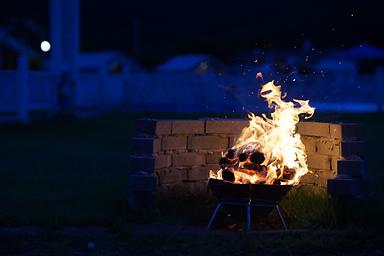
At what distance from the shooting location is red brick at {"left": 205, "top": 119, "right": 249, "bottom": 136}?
841cm

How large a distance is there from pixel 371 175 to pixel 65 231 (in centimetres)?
562

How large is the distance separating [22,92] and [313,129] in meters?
13.4

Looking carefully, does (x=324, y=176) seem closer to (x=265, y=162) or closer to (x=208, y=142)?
(x=265, y=162)

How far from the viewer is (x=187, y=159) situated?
8.40 meters

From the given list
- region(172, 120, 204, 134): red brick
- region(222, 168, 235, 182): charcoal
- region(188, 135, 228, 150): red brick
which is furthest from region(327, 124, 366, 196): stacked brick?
region(172, 120, 204, 134): red brick

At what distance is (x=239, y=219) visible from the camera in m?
7.42

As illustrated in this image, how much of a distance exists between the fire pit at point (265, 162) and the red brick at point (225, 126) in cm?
39

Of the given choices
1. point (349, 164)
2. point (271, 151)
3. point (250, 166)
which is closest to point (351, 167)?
point (349, 164)

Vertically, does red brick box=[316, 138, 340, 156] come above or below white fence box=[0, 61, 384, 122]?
below

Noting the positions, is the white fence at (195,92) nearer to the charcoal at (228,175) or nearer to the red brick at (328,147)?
the red brick at (328,147)

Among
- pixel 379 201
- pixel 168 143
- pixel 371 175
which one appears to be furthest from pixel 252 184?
pixel 371 175

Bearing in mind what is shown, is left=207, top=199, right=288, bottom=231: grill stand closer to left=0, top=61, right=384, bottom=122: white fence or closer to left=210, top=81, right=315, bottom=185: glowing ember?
left=210, top=81, right=315, bottom=185: glowing ember

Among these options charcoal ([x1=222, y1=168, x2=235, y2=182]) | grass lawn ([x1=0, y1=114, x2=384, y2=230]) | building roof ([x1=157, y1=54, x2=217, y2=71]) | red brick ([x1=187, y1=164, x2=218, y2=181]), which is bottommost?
grass lawn ([x1=0, y1=114, x2=384, y2=230])

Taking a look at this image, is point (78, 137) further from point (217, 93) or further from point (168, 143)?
point (217, 93)
